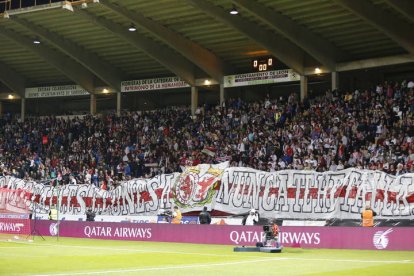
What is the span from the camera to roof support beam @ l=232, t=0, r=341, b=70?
37.2m

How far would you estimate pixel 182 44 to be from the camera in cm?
4422

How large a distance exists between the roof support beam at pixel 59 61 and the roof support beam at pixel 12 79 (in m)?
7.34

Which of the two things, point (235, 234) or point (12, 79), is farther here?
point (12, 79)

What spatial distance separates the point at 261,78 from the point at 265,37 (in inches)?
206

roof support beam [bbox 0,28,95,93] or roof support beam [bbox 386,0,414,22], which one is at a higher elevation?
roof support beam [bbox 0,28,95,93]

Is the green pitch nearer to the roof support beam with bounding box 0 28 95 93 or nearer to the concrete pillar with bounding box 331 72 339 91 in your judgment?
the concrete pillar with bounding box 331 72 339 91

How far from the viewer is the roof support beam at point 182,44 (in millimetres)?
41031

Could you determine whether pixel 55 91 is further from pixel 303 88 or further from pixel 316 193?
pixel 316 193

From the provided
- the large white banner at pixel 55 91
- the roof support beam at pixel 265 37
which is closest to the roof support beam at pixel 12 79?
the large white banner at pixel 55 91

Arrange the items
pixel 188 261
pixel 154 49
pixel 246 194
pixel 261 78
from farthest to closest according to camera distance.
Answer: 1. pixel 154 49
2. pixel 261 78
3. pixel 246 194
4. pixel 188 261

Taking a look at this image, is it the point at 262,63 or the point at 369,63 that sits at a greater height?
the point at 262,63

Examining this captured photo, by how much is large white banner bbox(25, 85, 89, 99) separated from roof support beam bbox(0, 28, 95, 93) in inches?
58.0

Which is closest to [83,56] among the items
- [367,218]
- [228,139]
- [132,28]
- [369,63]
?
[132,28]

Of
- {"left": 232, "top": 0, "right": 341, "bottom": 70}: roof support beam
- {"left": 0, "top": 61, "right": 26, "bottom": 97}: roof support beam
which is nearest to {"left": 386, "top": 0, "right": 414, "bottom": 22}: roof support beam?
{"left": 232, "top": 0, "right": 341, "bottom": 70}: roof support beam
